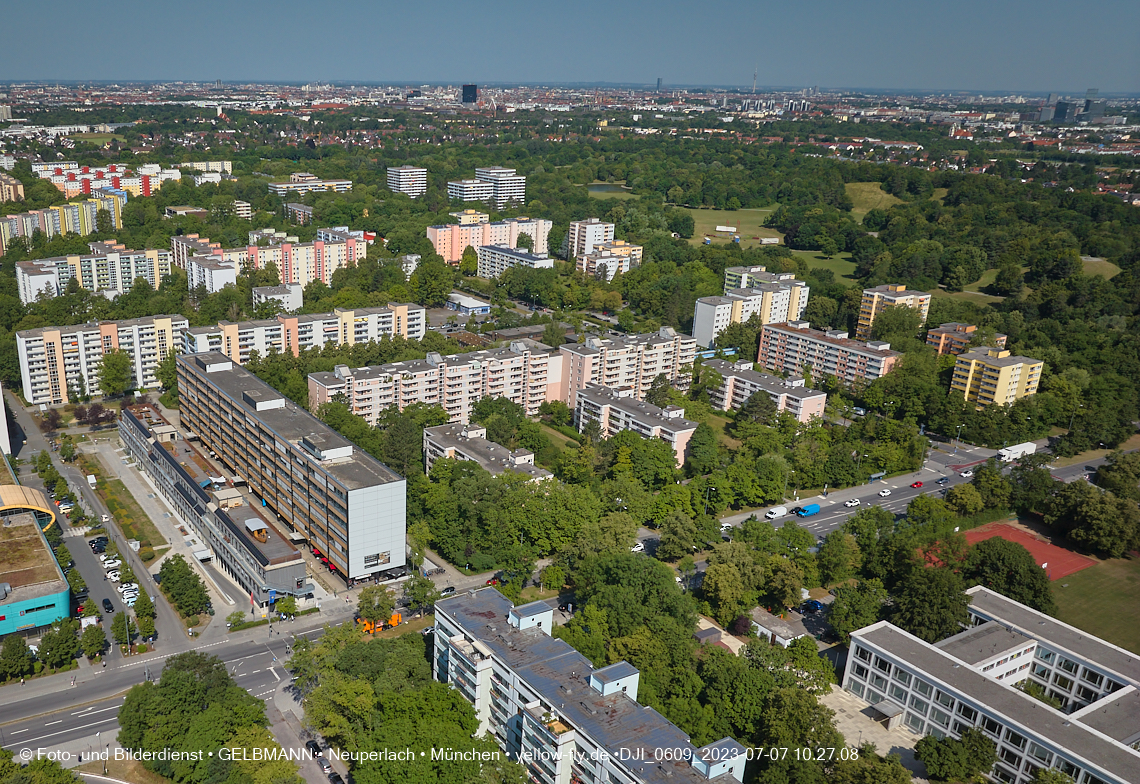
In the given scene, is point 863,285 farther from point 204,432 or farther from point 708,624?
point 204,432

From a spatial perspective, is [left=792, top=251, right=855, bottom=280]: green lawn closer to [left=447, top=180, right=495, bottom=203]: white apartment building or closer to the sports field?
[left=447, top=180, right=495, bottom=203]: white apartment building

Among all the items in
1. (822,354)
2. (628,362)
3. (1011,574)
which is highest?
(628,362)

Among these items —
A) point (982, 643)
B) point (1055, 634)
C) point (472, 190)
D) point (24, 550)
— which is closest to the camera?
point (982, 643)

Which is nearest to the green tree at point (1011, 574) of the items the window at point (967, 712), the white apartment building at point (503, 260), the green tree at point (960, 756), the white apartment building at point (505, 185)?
the window at point (967, 712)

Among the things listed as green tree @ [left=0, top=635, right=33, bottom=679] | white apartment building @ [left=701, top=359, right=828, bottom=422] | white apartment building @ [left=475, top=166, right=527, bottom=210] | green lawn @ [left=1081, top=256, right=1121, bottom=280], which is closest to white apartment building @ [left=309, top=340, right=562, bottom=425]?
white apartment building @ [left=701, top=359, right=828, bottom=422]

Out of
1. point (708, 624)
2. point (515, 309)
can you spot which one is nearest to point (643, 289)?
point (515, 309)

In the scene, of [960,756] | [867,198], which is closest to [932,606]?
[960,756]

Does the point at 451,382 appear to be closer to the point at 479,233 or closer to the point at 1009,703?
the point at 1009,703
